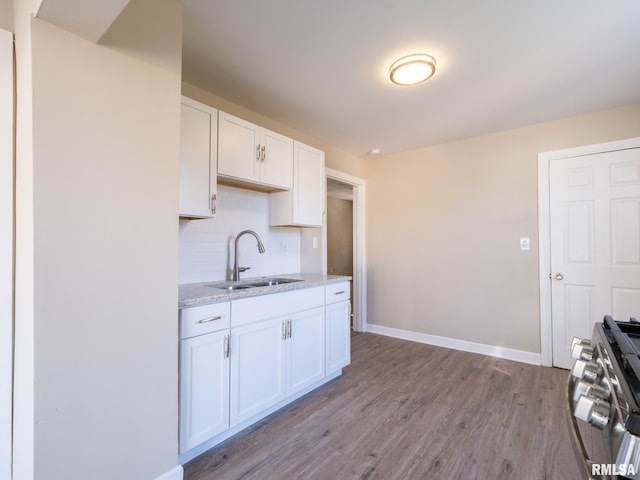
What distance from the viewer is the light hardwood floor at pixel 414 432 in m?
1.60

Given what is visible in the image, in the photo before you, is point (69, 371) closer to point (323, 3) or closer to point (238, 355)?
point (238, 355)

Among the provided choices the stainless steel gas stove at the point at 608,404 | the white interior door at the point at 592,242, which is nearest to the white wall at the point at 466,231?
the white interior door at the point at 592,242

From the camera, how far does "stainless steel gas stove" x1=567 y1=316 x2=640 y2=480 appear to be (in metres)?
0.56

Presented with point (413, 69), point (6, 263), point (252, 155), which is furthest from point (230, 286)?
point (413, 69)

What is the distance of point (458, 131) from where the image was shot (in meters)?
3.18

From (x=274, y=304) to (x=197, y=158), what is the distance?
3.54 feet

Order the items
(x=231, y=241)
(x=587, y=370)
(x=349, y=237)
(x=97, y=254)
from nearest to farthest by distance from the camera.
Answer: (x=587, y=370), (x=97, y=254), (x=231, y=241), (x=349, y=237)

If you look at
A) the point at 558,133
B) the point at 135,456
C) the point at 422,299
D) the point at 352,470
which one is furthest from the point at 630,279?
the point at 135,456

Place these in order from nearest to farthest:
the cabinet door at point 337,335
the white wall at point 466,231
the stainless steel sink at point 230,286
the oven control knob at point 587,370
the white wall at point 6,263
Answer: the oven control knob at point 587,370, the white wall at point 6,263, the stainless steel sink at point 230,286, the cabinet door at point 337,335, the white wall at point 466,231

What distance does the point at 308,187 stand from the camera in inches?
110

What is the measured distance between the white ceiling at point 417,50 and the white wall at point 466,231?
11.4 inches

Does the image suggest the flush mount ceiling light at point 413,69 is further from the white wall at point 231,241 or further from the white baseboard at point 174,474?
the white baseboard at point 174,474

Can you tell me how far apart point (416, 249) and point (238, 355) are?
8.61ft

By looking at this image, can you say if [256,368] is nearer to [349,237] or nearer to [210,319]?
[210,319]
